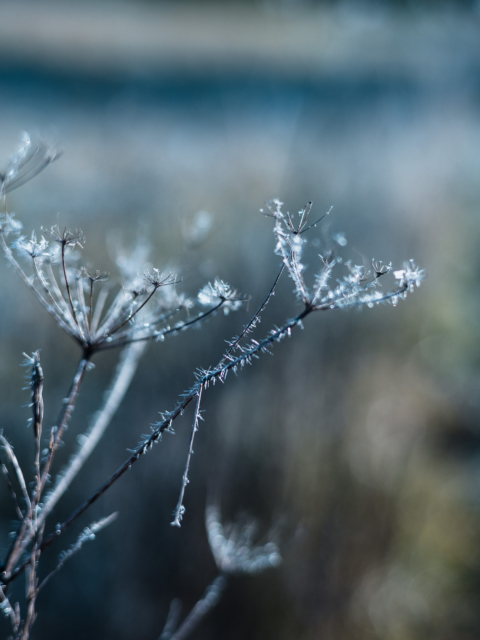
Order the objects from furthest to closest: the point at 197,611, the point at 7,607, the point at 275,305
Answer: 1. the point at 275,305
2. the point at 197,611
3. the point at 7,607

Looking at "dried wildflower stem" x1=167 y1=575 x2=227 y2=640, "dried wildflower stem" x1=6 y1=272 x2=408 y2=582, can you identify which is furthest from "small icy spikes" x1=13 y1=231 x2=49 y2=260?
"dried wildflower stem" x1=167 y1=575 x2=227 y2=640

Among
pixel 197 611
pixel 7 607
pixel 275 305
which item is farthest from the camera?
pixel 275 305

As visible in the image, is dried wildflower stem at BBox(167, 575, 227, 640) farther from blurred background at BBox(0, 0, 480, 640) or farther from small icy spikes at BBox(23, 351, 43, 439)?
blurred background at BBox(0, 0, 480, 640)

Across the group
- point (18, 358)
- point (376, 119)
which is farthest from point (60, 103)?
point (376, 119)

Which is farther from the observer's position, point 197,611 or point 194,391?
point 197,611

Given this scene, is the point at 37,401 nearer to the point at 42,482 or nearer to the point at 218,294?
the point at 42,482

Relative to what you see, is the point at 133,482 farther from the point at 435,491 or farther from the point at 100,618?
the point at 435,491

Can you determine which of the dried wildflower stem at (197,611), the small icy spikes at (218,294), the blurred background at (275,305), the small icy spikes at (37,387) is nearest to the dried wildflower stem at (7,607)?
the small icy spikes at (37,387)

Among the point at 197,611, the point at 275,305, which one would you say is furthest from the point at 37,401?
the point at 275,305

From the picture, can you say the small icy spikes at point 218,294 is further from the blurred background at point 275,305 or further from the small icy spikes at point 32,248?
the blurred background at point 275,305
